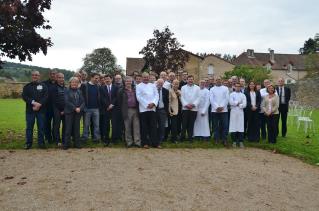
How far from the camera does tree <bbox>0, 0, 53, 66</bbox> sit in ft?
38.5

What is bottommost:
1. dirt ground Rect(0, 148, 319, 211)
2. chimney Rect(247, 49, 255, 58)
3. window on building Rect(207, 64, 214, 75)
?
dirt ground Rect(0, 148, 319, 211)

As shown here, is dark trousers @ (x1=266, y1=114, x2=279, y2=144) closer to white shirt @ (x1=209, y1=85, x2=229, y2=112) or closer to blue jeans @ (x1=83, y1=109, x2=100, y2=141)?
white shirt @ (x1=209, y1=85, x2=229, y2=112)

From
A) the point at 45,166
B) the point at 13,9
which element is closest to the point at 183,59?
the point at 13,9

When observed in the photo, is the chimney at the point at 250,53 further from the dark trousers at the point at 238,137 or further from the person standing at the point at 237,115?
the dark trousers at the point at 238,137

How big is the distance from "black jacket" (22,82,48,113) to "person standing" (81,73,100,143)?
1.19 m

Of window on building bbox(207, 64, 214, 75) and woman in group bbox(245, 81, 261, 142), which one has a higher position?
window on building bbox(207, 64, 214, 75)

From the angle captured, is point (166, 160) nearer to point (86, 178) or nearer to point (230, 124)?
point (86, 178)

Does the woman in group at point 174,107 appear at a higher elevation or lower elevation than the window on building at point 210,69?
lower

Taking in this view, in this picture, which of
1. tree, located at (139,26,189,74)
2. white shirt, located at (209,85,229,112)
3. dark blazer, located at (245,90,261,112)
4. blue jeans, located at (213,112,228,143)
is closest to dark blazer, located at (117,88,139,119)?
white shirt, located at (209,85,229,112)

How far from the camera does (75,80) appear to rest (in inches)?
447

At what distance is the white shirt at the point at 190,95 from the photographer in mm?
12547

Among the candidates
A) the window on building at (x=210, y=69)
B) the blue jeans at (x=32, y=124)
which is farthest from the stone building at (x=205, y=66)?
the blue jeans at (x=32, y=124)

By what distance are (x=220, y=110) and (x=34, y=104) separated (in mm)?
5288

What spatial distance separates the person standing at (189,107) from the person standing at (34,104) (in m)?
3.96
